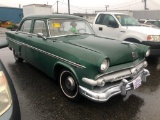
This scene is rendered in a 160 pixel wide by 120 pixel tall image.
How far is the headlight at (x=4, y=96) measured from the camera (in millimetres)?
1784

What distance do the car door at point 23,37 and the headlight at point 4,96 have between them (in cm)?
279

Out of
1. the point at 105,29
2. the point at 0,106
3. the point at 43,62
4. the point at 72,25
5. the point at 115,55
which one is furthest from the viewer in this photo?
the point at 105,29

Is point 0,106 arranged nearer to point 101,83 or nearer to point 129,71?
point 101,83

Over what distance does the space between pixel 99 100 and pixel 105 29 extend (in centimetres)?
454

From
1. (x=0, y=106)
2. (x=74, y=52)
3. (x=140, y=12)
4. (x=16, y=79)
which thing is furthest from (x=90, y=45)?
(x=140, y=12)

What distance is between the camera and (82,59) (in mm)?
2842

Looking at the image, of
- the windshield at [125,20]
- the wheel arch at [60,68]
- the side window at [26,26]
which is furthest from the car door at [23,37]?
the windshield at [125,20]

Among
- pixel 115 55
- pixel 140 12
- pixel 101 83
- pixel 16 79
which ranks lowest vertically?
pixel 16 79

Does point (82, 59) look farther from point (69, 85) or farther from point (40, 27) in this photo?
point (40, 27)

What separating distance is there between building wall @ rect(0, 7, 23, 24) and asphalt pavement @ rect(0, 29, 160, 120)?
3092 centimetres

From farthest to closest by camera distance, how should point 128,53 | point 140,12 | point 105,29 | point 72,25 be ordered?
1. point 140,12
2. point 105,29
3. point 72,25
4. point 128,53

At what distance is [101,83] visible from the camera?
271 cm

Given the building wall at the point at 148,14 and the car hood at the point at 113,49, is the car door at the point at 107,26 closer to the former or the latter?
the car hood at the point at 113,49

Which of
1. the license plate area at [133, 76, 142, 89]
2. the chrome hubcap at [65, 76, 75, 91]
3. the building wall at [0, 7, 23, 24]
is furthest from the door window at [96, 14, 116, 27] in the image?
the building wall at [0, 7, 23, 24]
